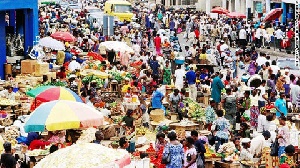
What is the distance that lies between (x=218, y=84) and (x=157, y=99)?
6.91 ft

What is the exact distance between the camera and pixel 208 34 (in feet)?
137

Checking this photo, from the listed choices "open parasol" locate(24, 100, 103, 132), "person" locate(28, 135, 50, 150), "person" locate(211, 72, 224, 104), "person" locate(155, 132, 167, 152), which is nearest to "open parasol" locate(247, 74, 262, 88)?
"person" locate(211, 72, 224, 104)

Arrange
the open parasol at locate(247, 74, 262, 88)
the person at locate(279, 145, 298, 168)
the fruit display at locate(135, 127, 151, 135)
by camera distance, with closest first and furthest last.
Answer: the person at locate(279, 145, 298, 168) < the fruit display at locate(135, 127, 151, 135) < the open parasol at locate(247, 74, 262, 88)

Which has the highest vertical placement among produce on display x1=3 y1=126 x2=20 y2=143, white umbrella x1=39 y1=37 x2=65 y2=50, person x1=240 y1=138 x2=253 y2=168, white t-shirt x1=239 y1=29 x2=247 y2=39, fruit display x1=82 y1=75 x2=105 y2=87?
white t-shirt x1=239 y1=29 x2=247 y2=39

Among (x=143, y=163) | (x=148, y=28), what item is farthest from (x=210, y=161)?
(x=148, y=28)

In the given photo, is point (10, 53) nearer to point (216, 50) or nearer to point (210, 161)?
point (216, 50)

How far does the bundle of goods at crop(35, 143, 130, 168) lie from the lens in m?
11.2

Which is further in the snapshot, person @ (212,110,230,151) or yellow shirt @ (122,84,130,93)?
yellow shirt @ (122,84,130,93)

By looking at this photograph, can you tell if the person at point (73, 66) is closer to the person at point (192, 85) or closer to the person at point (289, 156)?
the person at point (192, 85)

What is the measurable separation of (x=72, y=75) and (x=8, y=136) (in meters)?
7.62

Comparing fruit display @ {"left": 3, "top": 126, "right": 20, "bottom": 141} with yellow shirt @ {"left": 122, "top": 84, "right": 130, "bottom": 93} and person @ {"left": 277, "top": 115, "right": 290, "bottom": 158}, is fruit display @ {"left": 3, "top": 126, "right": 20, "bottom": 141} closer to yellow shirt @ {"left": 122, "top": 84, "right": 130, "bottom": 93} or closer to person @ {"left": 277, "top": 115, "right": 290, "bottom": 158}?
person @ {"left": 277, "top": 115, "right": 290, "bottom": 158}

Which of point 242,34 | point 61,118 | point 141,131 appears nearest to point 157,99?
point 141,131

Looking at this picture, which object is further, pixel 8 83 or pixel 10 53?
pixel 10 53

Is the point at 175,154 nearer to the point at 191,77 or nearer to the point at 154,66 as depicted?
the point at 191,77
